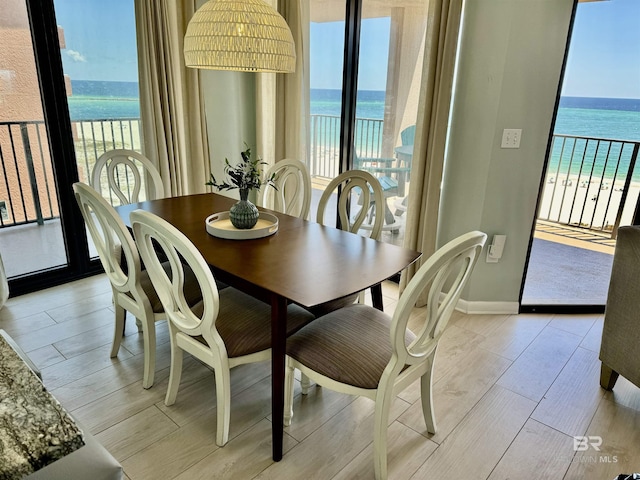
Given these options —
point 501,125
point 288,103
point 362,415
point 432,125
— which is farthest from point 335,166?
point 362,415

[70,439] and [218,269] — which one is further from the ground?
[70,439]

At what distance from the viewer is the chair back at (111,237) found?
190cm

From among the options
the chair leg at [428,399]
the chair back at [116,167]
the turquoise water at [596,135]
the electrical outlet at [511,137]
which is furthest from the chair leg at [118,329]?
the turquoise water at [596,135]

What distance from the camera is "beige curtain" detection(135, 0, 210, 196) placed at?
302 cm

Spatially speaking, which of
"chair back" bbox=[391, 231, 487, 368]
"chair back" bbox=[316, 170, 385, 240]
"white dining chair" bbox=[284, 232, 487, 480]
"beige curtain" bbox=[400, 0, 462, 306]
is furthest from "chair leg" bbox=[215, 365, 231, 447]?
"beige curtain" bbox=[400, 0, 462, 306]

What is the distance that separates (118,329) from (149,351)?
35 cm

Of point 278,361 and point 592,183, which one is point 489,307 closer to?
point 592,183

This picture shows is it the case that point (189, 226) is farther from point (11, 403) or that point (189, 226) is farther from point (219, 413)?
point (11, 403)

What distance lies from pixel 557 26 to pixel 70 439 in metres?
2.93

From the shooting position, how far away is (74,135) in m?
3.16

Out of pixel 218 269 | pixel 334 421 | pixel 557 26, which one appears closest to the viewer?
pixel 218 269

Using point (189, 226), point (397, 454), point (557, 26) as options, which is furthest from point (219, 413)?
point (557, 26)

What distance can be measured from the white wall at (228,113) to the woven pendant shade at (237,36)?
5.65 feet

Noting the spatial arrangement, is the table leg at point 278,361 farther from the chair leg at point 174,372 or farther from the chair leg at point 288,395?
the chair leg at point 174,372
